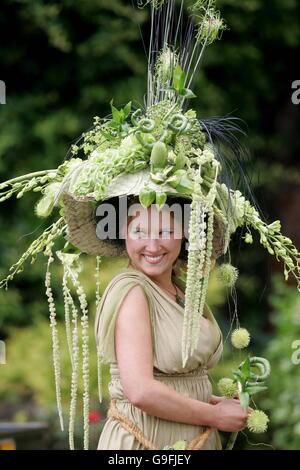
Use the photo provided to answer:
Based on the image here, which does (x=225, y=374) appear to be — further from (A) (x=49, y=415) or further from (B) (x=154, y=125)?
(B) (x=154, y=125)

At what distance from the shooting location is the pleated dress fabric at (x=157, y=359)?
3150mm

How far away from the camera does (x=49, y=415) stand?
5.93 m

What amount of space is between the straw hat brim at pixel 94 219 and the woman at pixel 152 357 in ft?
0.35

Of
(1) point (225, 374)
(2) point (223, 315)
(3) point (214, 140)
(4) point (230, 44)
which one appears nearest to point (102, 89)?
(4) point (230, 44)

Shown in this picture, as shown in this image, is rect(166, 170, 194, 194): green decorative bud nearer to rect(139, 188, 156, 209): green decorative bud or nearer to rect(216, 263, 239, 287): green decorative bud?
rect(139, 188, 156, 209): green decorative bud

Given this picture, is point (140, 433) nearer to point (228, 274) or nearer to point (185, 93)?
point (228, 274)

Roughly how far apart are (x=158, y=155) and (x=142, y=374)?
671 mm

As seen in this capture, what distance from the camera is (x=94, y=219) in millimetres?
3350

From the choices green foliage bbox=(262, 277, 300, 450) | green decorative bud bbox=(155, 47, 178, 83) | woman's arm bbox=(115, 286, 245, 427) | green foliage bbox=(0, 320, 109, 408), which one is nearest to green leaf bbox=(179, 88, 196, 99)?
green decorative bud bbox=(155, 47, 178, 83)

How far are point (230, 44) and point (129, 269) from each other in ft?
16.5

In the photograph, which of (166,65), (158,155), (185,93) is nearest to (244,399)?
(158,155)

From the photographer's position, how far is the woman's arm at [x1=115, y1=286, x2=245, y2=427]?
3.06 m

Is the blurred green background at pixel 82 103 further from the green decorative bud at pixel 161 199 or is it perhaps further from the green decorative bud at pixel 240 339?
the green decorative bud at pixel 161 199

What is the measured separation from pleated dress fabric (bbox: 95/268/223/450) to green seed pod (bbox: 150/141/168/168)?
38 centimetres
